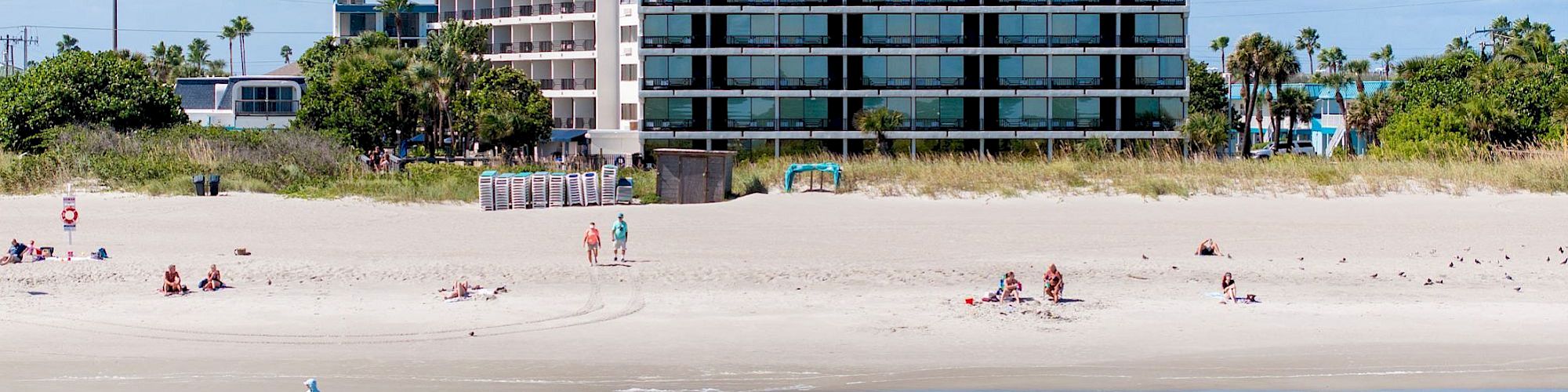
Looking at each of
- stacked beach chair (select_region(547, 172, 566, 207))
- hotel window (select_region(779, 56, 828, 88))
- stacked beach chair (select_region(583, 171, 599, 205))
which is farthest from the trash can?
hotel window (select_region(779, 56, 828, 88))

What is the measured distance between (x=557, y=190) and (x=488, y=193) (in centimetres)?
129

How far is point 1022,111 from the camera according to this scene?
57250 millimetres

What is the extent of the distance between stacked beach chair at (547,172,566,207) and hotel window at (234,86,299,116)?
4101cm

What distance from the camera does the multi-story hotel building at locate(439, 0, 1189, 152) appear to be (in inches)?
2211

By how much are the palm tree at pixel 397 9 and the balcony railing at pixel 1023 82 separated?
3926 centimetres

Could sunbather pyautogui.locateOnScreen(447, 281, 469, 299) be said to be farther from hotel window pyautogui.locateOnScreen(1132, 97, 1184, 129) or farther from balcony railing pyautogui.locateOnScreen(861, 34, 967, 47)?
hotel window pyautogui.locateOnScreen(1132, 97, 1184, 129)

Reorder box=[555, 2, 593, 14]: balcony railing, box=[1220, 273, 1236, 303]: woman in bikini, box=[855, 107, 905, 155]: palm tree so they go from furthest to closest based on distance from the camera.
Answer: box=[555, 2, 593, 14]: balcony railing < box=[855, 107, 905, 155]: palm tree < box=[1220, 273, 1236, 303]: woman in bikini

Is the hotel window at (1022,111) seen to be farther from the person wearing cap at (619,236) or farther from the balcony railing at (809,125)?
the person wearing cap at (619,236)

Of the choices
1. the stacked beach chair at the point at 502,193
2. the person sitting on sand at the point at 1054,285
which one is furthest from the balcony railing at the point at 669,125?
the person sitting on sand at the point at 1054,285

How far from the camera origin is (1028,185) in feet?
98.5

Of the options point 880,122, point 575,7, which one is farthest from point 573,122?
point 880,122

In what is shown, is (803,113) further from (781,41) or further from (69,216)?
(69,216)

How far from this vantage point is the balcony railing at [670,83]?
5703 centimetres

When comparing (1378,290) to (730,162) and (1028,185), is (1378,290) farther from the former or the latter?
(730,162)
